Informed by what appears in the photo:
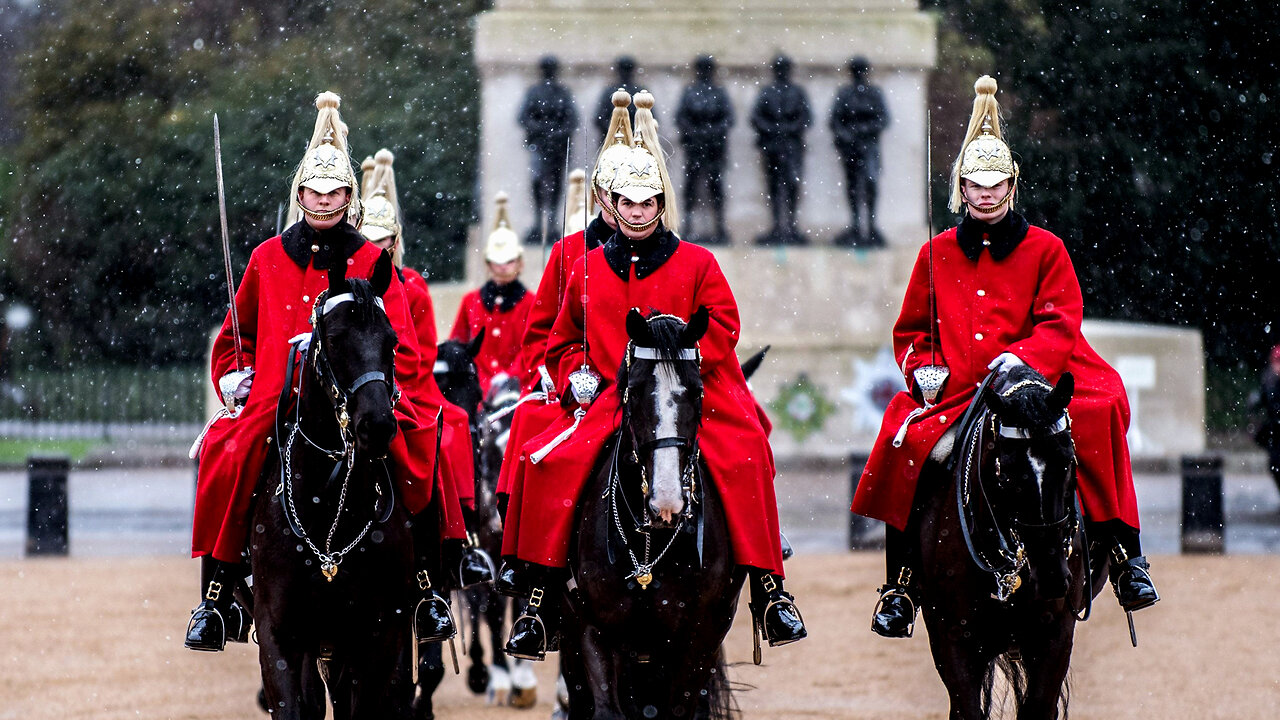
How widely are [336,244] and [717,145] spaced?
17636 millimetres

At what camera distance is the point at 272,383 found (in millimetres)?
7801

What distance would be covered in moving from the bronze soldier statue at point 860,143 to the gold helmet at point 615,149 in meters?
16.8

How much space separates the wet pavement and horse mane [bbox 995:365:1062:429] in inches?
457

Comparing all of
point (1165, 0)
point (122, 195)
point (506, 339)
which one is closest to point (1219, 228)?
point (1165, 0)

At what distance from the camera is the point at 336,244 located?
318 inches

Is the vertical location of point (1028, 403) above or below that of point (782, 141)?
below

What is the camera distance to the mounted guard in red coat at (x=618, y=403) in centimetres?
749

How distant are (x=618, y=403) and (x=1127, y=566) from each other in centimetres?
238

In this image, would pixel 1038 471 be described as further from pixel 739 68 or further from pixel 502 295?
pixel 739 68

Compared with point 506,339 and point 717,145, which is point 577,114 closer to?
point 717,145

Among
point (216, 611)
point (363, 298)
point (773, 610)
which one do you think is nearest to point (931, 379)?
point (773, 610)

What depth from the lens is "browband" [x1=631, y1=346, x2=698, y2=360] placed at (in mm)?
6816

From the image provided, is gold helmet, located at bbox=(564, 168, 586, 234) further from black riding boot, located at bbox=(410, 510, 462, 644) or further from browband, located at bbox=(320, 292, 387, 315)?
browband, located at bbox=(320, 292, 387, 315)

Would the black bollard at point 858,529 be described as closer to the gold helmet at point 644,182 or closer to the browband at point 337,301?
the gold helmet at point 644,182
